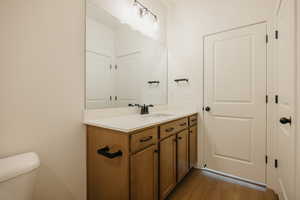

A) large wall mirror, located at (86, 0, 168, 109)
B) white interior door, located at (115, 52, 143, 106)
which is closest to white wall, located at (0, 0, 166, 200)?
large wall mirror, located at (86, 0, 168, 109)

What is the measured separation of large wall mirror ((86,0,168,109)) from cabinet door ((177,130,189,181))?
70 cm

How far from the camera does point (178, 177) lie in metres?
1.77

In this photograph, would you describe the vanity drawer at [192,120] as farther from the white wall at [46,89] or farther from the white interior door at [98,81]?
the white wall at [46,89]

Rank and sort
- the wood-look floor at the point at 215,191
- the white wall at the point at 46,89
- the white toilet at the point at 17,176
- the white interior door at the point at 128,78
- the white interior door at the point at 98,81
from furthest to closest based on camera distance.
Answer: the white interior door at the point at 128,78 < the wood-look floor at the point at 215,191 < the white interior door at the point at 98,81 < the white wall at the point at 46,89 < the white toilet at the point at 17,176

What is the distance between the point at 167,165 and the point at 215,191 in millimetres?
756

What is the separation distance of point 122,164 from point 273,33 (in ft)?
7.10

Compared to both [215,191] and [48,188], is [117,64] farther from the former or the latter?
[215,191]

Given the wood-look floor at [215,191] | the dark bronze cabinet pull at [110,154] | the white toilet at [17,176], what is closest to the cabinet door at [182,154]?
the wood-look floor at [215,191]

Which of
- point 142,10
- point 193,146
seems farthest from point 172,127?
point 142,10

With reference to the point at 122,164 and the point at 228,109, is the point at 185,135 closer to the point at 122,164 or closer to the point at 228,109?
the point at 228,109

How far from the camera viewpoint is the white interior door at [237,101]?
74.0 inches

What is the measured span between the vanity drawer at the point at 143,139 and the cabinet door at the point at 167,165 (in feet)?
0.55

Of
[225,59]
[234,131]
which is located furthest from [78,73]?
[234,131]

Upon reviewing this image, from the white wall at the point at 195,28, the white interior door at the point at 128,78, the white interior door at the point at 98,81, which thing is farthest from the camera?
→ the white wall at the point at 195,28
